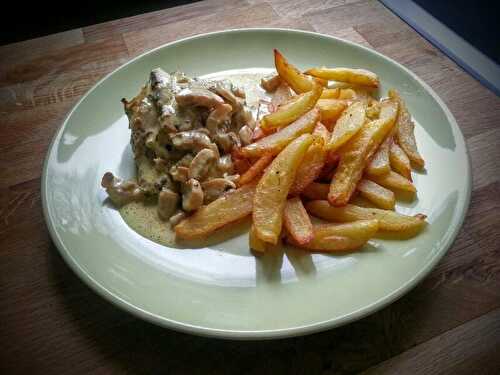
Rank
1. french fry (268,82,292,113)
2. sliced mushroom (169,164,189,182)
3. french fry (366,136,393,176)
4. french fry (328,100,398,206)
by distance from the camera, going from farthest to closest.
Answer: french fry (268,82,292,113) → sliced mushroom (169,164,189,182) → french fry (366,136,393,176) → french fry (328,100,398,206)

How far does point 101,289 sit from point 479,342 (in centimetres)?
147

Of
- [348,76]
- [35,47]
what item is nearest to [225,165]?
[348,76]

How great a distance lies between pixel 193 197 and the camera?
202 cm

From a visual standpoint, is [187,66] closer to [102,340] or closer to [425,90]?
[425,90]

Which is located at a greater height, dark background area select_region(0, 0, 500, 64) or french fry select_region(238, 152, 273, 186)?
french fry select_region(238, 152, 273, 186)

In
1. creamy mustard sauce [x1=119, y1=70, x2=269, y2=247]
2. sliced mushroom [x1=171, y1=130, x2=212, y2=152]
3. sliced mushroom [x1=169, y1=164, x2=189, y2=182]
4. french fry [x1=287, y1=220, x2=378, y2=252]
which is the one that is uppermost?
sliced mushroom [x1=171, y1=130, x2=212, y2=152]

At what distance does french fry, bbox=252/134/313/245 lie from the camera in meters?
1.84

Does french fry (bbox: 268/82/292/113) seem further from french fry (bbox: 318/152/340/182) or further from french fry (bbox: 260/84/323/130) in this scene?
french fry (bbox: 318/152/340/182)

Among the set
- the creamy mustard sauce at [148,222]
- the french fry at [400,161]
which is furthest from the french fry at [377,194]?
the creamy mustard sauce at [148,222]

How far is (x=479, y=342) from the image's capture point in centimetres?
171

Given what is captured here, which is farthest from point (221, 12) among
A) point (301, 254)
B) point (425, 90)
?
point (301, 254)

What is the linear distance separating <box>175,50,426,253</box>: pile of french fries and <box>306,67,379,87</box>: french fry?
0.50 ft

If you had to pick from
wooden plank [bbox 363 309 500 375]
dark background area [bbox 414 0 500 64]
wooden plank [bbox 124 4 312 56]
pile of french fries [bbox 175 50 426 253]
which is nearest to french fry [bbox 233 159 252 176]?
pile of french fries [bbox 175 50 426 253]

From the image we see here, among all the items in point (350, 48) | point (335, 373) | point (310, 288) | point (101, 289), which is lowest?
point (335, 373)
